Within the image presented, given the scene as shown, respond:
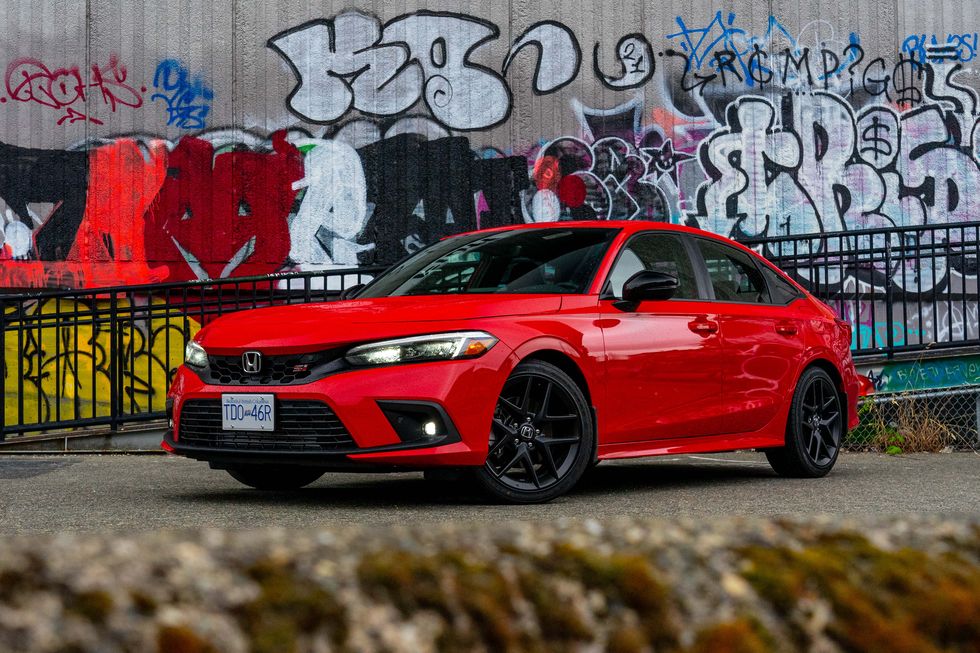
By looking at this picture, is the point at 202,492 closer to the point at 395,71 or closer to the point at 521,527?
the point at 521,527

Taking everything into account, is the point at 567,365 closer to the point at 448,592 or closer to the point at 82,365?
the point at 448,592

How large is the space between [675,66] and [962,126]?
366 cm

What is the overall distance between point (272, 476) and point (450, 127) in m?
8.67

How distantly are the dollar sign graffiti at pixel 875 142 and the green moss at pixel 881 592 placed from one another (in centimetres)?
1554

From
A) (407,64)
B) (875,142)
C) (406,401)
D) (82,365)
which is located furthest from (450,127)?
(406,401)

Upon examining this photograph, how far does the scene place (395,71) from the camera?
590 inches

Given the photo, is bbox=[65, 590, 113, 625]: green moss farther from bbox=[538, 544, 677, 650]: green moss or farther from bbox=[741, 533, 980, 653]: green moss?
bbox=[741, 533, 980, 653]: green moss

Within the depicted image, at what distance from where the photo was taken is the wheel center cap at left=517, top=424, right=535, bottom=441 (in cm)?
580

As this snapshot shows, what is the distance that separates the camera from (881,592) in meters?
0.79

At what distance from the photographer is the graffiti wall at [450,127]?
1430cm

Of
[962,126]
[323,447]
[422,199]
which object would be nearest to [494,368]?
[323,447]

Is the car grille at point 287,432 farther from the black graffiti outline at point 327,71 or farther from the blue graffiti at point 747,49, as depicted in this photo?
the blue graffiti at point 747,49

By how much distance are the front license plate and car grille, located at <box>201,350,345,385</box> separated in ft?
0.26

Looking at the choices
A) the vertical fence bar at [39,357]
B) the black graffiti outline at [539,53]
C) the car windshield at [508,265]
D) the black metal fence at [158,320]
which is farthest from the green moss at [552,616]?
the black graffiti outline at [539,53]
